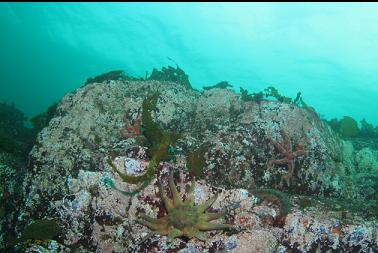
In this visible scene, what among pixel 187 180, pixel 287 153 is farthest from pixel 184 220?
pixel 287 153

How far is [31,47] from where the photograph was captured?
79438mm

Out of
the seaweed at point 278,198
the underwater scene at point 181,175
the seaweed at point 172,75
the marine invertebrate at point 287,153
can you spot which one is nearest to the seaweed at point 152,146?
the underwater scene at point 181,175

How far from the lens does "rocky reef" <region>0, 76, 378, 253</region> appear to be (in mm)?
5062

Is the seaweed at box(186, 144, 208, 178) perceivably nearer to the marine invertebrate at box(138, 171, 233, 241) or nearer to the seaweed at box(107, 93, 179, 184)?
the seaweed at box(107, 93, 179, 184)

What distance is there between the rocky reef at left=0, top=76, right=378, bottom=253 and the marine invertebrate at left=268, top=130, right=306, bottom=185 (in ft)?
0.10

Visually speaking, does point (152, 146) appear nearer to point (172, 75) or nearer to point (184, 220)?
point (184, 220)

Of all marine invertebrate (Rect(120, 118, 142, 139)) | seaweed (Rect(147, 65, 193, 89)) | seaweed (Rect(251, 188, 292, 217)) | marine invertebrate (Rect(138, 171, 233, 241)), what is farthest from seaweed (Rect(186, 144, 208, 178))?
seaweed (Rect(147, 65, 193, 89))

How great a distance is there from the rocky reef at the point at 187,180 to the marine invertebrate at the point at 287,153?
0.03 meters

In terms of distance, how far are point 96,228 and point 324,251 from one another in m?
3.71

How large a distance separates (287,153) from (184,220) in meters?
3.07

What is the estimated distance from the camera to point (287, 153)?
6.74m

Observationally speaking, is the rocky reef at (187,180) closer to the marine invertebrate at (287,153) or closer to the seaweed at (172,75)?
the marine invertebrate at (287,153)

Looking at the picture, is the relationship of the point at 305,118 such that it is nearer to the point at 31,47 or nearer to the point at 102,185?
the point at 102,185

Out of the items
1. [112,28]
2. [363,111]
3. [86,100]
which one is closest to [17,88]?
[112,28]
